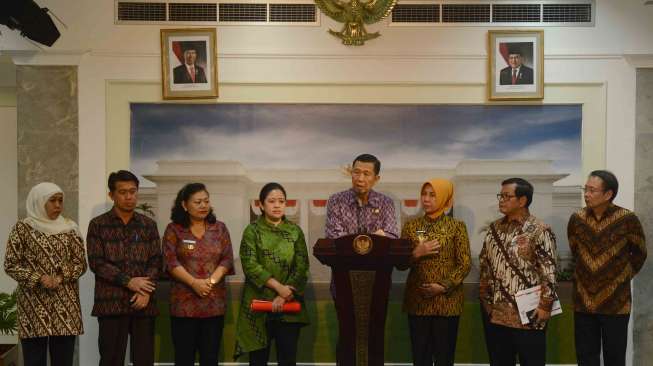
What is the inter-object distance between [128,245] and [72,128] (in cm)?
135

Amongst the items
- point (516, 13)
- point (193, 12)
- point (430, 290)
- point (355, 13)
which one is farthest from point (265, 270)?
point (516, 13)

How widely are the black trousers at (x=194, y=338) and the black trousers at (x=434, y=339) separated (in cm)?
122

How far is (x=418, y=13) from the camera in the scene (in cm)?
541

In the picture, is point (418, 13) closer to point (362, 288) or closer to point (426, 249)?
point (426, 249)

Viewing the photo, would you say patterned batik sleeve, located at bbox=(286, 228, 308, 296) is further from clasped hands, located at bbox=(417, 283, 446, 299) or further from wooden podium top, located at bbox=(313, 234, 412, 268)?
clasped hands, located at bbox=(417, 283, 446, 299)

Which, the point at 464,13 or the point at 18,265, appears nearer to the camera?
the point at 18,265

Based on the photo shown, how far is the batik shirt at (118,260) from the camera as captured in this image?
4371mm

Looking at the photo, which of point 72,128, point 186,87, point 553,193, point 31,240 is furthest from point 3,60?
point 553,193

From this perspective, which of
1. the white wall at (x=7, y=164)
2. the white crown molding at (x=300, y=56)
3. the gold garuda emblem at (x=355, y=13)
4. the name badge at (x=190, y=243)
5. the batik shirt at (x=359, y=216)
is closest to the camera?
the name badge at (x=190, y=243)

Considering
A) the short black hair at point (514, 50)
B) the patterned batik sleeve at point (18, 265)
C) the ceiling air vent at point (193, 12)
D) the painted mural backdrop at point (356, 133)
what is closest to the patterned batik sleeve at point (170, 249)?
the patterned batik sleeve at point (18, 265)

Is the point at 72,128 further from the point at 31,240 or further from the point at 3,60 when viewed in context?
the point at 31,240

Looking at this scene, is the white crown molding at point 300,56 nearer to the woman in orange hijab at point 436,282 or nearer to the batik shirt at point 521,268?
the woman in orange hijab at point 436,282

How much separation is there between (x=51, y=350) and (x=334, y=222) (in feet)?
6.20

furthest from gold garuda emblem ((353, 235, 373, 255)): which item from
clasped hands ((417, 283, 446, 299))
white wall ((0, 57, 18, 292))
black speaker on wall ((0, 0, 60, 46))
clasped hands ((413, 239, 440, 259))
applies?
white wall ((0, 57, 18, 292))
